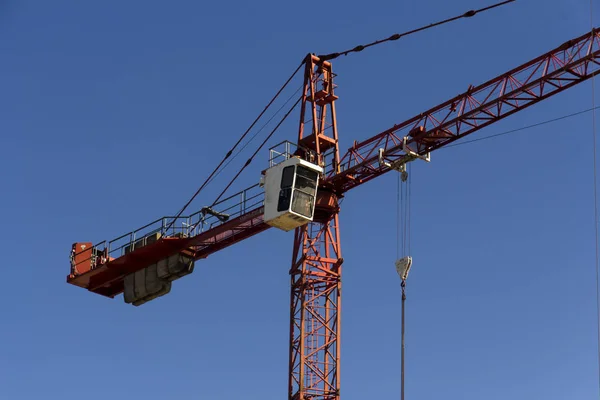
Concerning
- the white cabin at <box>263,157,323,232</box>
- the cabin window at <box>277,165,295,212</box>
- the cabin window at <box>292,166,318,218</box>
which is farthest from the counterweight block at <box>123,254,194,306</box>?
the cabin window at <box>292,166,318,218</box>

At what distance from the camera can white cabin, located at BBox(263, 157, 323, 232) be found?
65875 millimetres

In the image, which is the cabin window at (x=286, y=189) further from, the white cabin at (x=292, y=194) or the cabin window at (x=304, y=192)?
the cabin window at (x=304, y=192)

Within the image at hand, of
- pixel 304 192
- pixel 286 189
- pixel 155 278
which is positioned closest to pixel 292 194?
pixel 286 189

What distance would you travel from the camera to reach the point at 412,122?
67.2 meters

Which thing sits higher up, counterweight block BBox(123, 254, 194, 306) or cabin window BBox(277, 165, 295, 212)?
cabin window BBox(277, 165, 295, 212)

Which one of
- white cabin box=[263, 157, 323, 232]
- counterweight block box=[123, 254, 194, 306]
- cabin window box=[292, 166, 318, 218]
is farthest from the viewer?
counterweight block box=[123, 254, 194, 306]

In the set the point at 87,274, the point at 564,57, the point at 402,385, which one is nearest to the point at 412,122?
the point at 564,57

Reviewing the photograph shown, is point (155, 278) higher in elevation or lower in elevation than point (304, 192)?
lower

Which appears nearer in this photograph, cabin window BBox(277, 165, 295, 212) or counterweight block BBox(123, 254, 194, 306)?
cabin window BBox(277, 165, 295, 212)

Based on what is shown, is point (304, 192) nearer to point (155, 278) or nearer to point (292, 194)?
point (292, 194)

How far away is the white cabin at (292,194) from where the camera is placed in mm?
65875

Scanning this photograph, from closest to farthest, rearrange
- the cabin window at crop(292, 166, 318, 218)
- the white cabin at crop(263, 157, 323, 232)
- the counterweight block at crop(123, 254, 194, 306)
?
1. the white cabin at crop(263, 157, 323, 232)
2. the cabin window at crop(292, 166, 318, 218)
3. the counterweight block at crop(123, 254, 194, 306)

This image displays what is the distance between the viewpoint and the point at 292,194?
6581 cm

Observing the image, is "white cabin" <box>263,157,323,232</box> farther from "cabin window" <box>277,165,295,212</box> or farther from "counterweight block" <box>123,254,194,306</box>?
"counterweight block" <box>123,254,194,306</box>
